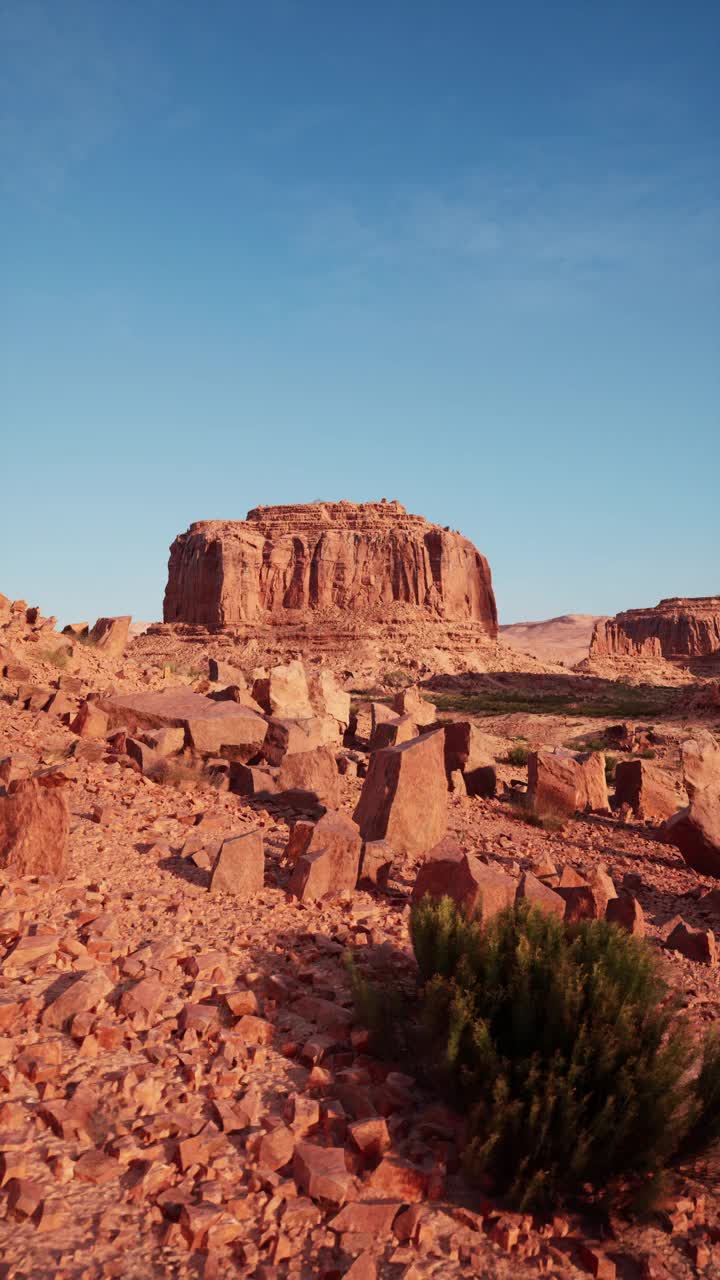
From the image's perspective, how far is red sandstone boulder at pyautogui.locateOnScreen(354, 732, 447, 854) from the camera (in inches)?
287

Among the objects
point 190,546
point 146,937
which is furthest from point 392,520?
point 146,937

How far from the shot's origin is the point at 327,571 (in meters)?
72.0

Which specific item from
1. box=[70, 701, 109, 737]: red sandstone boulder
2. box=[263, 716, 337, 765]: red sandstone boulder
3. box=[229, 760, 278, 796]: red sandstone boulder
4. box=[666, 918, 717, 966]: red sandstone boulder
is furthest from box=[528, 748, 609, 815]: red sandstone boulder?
box=[70, 701, 109, 737]: red sandstone boulder

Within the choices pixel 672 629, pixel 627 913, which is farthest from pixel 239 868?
pixel 672 629

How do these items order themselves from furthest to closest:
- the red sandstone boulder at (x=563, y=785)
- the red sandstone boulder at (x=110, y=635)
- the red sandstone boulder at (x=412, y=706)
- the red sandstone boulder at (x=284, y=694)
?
the red sandstone boulder at (x=412, y=706) < the red sandstone boulder at (x=110, y=635) < the red sandstone boulder at (x=284, y=694) < the red sandstone boulder at (x=563, y=785)

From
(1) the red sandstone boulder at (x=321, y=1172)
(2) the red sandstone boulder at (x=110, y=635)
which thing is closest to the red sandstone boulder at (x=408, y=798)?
(1) the red sandstone boulder at (x=321, y=1172)

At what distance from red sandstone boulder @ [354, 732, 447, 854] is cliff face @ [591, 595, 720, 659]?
92739 mm

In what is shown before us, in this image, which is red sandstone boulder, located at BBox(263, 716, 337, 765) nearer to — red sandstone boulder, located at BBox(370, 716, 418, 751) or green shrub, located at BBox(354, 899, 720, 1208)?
red sandstone boulder, located at BBox(370, 716, 418, 751)

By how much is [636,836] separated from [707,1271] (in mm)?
6712

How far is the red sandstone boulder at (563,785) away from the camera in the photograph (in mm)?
10094

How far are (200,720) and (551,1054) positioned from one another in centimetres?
649

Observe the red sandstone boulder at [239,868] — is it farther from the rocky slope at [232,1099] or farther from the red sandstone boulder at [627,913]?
the red sandstone boulder at [627,913]

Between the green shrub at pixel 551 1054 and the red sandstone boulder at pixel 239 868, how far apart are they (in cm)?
162

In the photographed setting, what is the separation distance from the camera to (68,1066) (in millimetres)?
3781
